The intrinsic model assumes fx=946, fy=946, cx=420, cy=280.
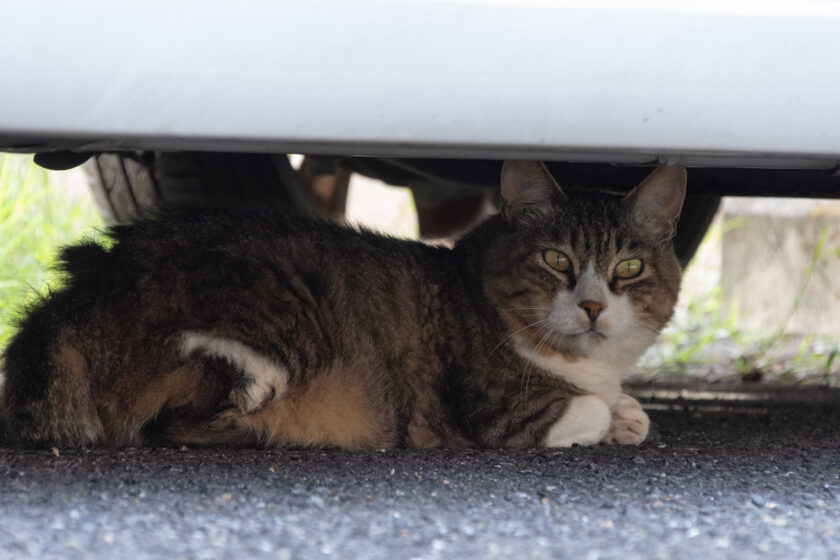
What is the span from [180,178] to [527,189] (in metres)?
1.54

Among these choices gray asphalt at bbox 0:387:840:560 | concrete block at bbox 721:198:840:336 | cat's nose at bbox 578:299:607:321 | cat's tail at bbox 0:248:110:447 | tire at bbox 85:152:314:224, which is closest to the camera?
gray asphalt at bbox 0:387:840:560

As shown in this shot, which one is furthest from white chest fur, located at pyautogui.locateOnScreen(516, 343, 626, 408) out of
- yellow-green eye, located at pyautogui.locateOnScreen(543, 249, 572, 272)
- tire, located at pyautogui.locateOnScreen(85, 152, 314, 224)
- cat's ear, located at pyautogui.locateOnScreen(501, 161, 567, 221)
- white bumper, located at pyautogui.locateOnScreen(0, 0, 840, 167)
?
tire, located at pyautogui.locateOnScreen(85, 152, 314, 224)

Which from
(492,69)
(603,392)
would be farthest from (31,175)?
(492,69)

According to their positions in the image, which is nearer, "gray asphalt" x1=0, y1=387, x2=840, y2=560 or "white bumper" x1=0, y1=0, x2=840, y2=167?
"gray asphalt" x1=0, y1=387, x2=840, y2=560

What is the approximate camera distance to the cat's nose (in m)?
2.44

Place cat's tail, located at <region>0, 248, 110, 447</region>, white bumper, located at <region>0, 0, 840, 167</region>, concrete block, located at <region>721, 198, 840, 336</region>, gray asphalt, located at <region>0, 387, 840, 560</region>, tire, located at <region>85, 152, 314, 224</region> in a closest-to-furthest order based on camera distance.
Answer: gray asphalt, located at <region>0, 387, 840, 560</region>
white bumper, located at <region>0, 0, 840, 167</region>
cat's tail, located at <region>0, 248, 110, 447</region>
tire, located at <region>85, 152, 314, 224</region>
concrete block, located at <region>721, 198, 840, 336</region>

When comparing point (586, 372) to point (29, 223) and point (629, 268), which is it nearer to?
point (629, 268)

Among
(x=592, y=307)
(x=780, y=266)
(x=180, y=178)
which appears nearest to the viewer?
(x=592, y=307)

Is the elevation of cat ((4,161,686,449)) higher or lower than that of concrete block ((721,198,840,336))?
lower

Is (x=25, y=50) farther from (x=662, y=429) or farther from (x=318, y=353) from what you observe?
(x=662, y=429)

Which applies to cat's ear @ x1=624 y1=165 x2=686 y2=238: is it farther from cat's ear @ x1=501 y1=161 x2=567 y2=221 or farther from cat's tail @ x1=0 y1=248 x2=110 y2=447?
cat's tail @ x1=0 y1=248 x2=110 y2=447

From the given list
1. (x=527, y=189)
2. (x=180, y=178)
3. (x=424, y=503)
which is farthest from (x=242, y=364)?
(x=180, y=178)

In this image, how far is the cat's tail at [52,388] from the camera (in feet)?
7.00

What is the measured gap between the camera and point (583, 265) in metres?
2.52
